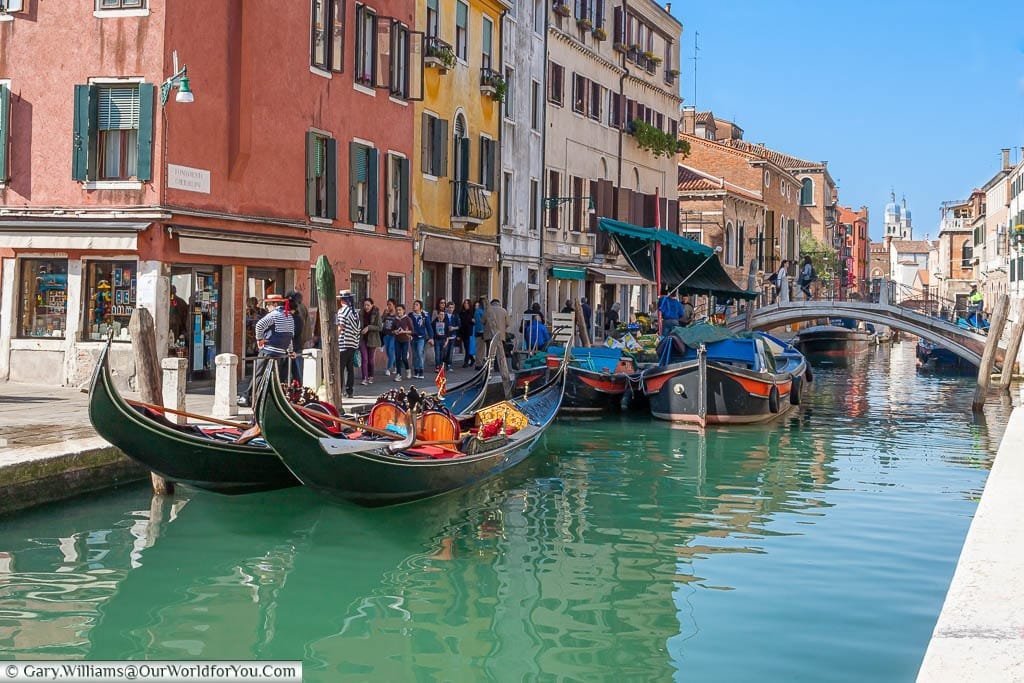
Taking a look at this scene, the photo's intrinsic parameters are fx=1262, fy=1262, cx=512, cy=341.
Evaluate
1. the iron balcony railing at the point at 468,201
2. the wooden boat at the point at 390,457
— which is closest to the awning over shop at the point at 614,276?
the iron balcony railing at the point at 468,201

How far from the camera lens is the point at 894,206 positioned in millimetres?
173375

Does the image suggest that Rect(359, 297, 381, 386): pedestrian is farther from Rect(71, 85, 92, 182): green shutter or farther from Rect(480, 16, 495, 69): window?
Rect(480, 16, 495, 69): window

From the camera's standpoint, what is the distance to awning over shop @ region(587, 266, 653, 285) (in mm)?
29719

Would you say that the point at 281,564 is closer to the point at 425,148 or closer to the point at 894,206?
the point at 425,148

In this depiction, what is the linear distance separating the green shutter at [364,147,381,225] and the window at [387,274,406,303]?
3.97 ft

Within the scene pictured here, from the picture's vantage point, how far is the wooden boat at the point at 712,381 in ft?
55.8

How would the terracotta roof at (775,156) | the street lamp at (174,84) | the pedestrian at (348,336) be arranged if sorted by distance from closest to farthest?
the street lamp at (174,84) → the pedestrian at (348,336) → the terracotta roof at (775,156)

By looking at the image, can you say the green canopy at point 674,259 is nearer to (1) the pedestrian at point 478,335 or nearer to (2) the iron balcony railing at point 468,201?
(2) the iron balcony railing at point 468,201

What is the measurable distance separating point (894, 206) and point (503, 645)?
176 meters

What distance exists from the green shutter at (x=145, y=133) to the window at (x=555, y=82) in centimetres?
1403

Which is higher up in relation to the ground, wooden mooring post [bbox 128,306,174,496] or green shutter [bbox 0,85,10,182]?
green shutter [bbox 0,85,10,182]

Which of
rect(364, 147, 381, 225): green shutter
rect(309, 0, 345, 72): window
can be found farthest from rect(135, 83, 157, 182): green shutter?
rect(364, 147, 381, 225): green shutter

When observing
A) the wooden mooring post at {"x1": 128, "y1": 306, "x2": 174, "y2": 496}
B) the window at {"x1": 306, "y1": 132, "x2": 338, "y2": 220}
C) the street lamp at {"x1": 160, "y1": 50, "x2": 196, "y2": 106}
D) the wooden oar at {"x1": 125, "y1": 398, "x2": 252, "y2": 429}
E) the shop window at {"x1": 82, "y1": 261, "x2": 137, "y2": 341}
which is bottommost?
the wooden oar at {"x1": 125, "y1": 398, "x2": 252, "y2": 429}

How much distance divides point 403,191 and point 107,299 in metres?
6.51
